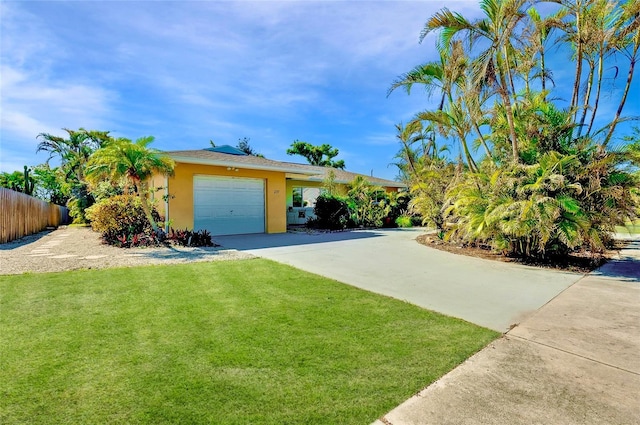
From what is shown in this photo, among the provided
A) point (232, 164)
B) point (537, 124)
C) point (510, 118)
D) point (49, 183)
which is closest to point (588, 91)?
point (537, 124)

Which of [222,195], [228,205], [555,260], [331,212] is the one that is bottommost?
[555,260]

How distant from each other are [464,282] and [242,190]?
1041 centimetres

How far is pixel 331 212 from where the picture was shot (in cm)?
1683

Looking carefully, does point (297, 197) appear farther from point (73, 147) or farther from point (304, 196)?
point (73, 147)

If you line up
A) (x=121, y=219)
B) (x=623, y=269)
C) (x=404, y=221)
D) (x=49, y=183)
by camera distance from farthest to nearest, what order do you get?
(x=49, y=183)
(x=404, y=221)
(x=121, y=219)
(x=623, y=269)

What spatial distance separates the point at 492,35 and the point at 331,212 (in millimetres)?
10711

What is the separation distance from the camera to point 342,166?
40062 mm

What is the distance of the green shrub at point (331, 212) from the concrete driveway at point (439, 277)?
21.0 feet

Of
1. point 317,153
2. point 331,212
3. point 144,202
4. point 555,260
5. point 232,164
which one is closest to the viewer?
point 555,260

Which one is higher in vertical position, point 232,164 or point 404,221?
point 232,164

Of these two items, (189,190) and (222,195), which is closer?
(189,190)

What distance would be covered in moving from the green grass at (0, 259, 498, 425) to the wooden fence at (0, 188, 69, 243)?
29.4ft

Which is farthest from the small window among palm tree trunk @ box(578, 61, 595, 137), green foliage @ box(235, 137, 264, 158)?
green foliage @ box(235, 137, 264, 158)

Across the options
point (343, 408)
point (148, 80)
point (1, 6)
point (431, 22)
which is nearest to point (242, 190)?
point (148, 80)
